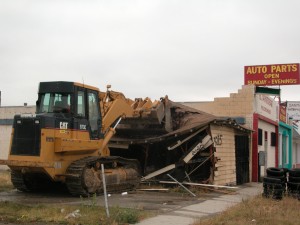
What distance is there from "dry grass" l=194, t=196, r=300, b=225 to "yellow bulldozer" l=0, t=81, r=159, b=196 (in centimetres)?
477

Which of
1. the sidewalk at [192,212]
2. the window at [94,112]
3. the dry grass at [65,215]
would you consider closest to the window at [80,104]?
the window at [94,112]

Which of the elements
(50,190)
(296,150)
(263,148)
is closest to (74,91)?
(50,190)

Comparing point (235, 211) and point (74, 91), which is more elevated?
point (74, 91)

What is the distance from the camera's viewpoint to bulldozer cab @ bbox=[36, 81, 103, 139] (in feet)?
48.8

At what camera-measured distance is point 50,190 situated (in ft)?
55.5

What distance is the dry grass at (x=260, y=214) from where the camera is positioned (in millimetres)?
10836

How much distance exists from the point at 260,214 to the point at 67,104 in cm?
689

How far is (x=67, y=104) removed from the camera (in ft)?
49.3

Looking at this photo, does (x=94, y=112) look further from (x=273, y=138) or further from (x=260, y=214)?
(x=273, y=138)

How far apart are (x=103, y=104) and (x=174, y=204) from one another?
5209 mm

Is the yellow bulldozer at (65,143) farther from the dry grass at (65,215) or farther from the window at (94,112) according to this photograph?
the dry grass at (65,215)

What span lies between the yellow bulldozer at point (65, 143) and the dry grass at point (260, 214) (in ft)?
15.6

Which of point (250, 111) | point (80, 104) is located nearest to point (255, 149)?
point (250, 111)

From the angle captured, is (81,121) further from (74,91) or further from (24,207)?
(24,207)
